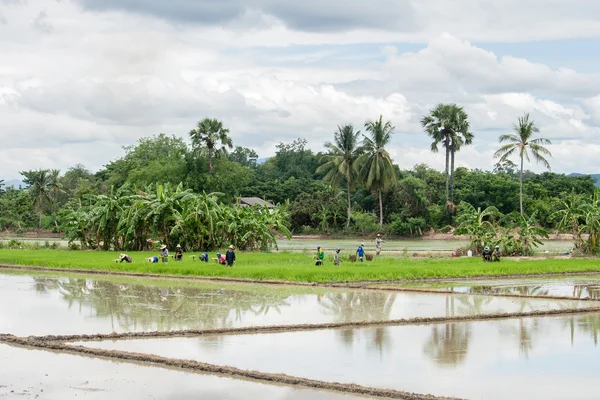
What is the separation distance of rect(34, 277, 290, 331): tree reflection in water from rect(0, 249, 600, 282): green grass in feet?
8.74

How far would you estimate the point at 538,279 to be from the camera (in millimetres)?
27641

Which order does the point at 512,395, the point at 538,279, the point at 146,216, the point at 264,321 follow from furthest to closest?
the point at 146,216, the point at 538,279, the point at 264,321, the point at 512,395

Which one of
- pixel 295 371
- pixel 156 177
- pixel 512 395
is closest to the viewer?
pixel 512 395

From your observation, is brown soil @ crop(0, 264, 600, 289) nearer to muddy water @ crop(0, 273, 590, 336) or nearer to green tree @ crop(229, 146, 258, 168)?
muddy water @ crop(0, 273, 590, 336)

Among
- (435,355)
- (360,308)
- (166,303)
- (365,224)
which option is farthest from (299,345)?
(365,224)

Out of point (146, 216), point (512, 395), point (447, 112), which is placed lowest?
point (512, 395)

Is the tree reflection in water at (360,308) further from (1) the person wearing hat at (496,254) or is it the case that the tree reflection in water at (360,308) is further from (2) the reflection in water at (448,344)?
(1) the person wearing hat at (496,254)

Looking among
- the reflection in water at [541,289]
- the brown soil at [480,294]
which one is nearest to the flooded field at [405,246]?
the reflection in water at [541,289]

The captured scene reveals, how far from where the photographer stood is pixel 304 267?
28391mm

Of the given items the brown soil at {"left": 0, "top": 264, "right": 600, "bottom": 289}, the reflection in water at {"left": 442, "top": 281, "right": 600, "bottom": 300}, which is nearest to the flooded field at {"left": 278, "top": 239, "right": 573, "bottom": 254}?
the brown soil at {"left": 0, "top": 264, "right": 600, "bottom": 289}

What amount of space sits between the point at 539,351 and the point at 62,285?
16.6 metres

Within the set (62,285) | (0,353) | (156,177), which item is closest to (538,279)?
(62,285)

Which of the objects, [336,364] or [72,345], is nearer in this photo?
[336,364]

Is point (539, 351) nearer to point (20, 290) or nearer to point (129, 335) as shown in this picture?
point (129, 335)
